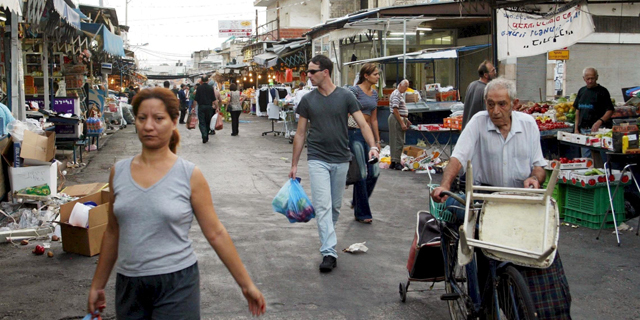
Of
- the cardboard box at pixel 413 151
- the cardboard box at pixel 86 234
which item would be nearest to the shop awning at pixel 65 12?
the cardboard box at pixel 86 234

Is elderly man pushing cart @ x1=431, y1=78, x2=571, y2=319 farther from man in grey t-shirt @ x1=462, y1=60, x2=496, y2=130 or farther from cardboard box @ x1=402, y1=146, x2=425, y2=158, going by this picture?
cardboard box @ x1=402, y1=146, x2=425, y2=158

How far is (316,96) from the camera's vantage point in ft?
20.2

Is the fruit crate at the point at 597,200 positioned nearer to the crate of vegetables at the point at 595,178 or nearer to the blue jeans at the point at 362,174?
the crate of vegetables at the point at 595,178

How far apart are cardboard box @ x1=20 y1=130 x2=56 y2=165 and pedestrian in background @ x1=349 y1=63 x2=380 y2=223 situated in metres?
4.06

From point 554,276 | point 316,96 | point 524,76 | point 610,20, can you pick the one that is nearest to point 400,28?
point 524,76

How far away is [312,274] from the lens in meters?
5.82

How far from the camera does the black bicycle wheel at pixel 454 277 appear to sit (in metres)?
4.13

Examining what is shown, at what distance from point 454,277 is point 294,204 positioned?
2014 millimetres

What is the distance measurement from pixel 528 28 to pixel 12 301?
766 centimetres

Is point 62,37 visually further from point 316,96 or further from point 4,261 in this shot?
point 316,96

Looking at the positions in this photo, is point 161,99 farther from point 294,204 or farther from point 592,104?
point 592,104

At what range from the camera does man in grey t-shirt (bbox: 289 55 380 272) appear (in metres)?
5.98

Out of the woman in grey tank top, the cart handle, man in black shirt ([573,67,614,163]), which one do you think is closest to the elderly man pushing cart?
the cart handle

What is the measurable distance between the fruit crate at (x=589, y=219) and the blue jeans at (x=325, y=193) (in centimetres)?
338
